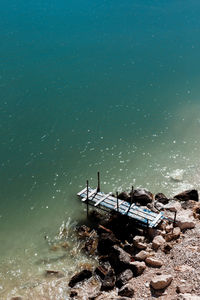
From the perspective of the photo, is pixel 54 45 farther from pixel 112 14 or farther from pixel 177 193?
pixel 177 193

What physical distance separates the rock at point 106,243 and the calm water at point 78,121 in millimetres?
1772

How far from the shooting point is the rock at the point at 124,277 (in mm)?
24622

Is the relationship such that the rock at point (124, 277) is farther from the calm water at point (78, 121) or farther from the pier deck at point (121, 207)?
the pier deck at point (121, 207)

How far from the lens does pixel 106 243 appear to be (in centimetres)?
2836

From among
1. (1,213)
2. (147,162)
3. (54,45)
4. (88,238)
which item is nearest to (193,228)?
(88,238)

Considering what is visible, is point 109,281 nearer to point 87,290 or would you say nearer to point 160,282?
point 87,290

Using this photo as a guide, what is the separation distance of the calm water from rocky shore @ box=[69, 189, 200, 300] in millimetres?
2297

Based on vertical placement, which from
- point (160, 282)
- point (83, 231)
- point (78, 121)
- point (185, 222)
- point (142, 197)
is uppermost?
point (78, 121)

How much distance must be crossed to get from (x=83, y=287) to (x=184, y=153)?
21.9 m

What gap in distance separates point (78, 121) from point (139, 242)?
888 inches

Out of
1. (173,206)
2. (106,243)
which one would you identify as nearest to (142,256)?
(106,243)

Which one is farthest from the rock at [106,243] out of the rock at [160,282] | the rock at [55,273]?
the rock at [160,282]

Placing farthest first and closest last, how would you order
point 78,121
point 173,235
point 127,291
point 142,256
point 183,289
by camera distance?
point 78,121 < point 173,235 < point 142,256 < point 127,291 < point 183,289

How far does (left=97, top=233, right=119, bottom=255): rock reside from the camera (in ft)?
92.5
